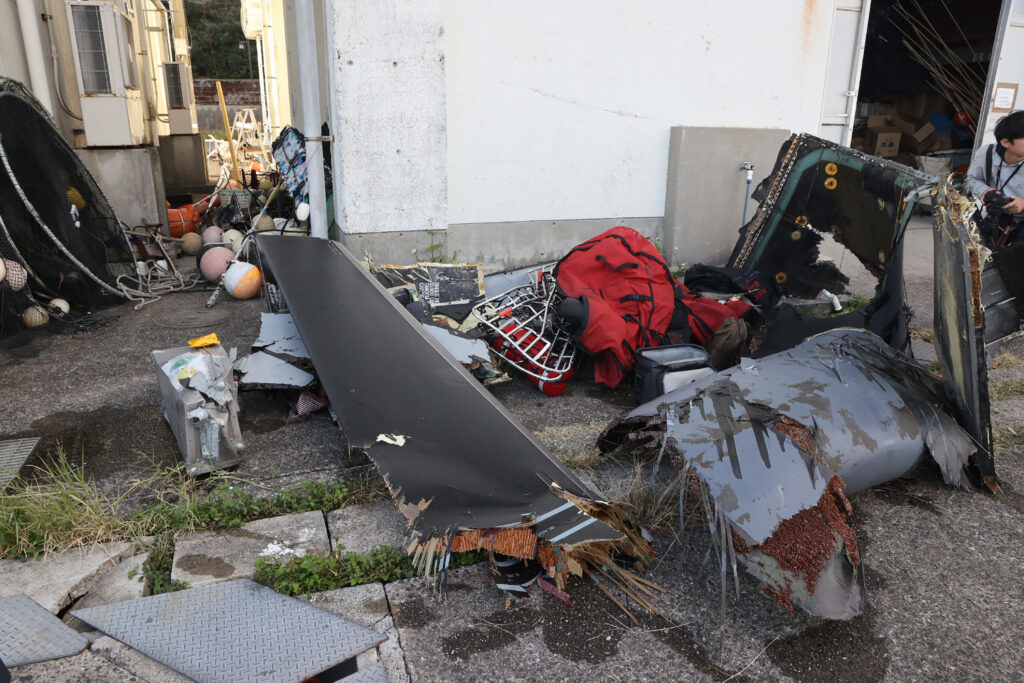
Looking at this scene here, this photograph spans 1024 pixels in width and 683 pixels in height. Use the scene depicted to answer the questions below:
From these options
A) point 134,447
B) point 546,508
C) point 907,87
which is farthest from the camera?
point 907,87

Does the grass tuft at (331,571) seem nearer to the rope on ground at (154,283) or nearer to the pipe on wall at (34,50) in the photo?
the rope on ground at (154,283)

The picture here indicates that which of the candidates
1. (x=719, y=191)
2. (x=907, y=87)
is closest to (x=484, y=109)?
(x=719, y=191)

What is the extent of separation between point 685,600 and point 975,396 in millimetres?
1516

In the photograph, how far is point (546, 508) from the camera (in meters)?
2.15

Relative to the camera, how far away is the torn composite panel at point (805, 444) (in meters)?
2.01

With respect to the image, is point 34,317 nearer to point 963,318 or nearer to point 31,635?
point 31,635

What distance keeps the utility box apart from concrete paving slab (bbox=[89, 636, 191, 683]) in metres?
0.91

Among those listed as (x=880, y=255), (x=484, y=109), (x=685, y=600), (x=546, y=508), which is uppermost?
(x=484, y=109)

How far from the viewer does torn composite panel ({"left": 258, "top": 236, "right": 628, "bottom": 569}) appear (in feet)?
6.88

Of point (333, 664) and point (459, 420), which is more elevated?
point (459, 420)

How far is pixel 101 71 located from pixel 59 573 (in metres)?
6.49

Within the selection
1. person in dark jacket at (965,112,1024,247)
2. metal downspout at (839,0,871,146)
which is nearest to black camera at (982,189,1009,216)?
person in dark jacket at (965,112,1024,247)

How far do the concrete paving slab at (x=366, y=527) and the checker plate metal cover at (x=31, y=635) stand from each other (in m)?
0.80

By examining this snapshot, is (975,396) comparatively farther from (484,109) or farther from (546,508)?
(484,109)
